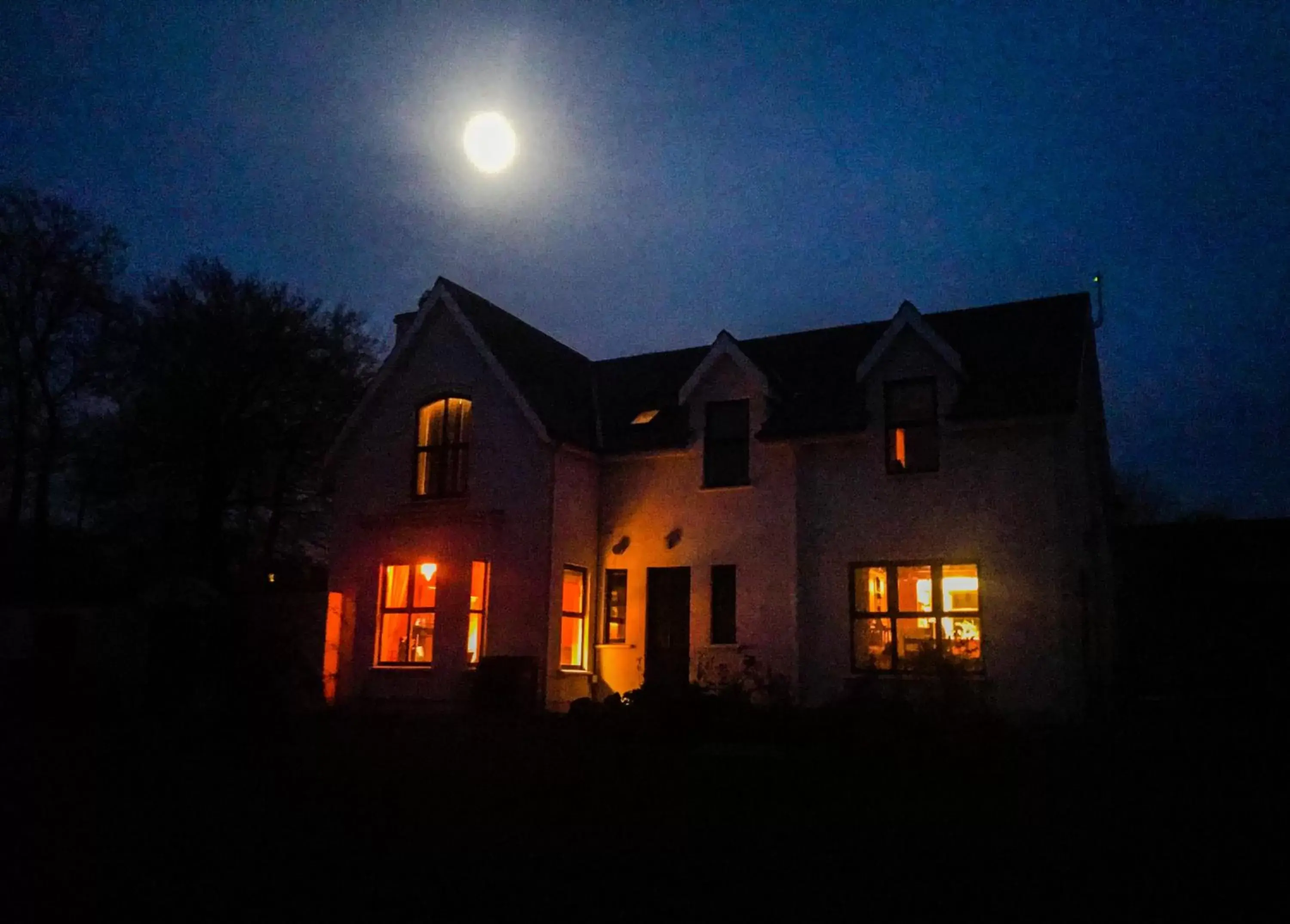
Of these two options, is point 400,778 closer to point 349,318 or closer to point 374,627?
point 374,627

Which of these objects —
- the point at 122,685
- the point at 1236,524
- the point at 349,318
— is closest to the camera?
the point at 122,685

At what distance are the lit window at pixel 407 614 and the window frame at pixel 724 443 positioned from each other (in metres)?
5.65

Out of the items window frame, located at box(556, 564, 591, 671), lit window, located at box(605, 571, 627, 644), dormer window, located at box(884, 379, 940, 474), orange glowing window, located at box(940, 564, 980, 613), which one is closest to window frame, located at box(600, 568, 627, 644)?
lit window, located at box(605, 571, 627, 644)

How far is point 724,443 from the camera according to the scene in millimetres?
20266

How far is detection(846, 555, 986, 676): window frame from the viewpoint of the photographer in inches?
674

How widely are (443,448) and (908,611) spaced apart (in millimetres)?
9674

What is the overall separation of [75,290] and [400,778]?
76.4ft

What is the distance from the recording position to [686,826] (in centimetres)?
881

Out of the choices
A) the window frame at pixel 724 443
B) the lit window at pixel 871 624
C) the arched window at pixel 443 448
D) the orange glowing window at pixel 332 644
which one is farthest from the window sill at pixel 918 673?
the orange glowing window at pixel 332 644

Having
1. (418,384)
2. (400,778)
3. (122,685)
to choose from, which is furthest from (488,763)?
(122,685)

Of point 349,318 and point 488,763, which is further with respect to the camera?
point 349,318

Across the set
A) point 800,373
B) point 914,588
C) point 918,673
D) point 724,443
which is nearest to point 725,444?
point 724,443

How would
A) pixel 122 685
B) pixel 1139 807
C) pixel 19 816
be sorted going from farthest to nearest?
pixel 122 685
pixel 1139 807
pixel 19 816

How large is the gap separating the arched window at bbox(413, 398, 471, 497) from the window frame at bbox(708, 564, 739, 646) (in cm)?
527
